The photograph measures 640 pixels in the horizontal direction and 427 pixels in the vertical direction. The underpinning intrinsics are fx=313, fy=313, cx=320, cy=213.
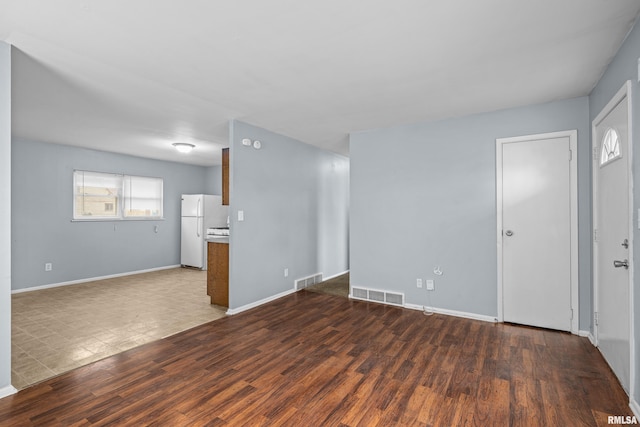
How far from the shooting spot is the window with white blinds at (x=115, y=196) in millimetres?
5909

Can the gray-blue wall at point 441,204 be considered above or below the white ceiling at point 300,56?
below

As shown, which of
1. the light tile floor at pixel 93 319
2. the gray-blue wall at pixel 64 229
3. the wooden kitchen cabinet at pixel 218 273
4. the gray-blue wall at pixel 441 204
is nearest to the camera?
the light tile floor at pixel 93 319

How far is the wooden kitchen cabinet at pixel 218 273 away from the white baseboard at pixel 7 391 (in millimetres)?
2220

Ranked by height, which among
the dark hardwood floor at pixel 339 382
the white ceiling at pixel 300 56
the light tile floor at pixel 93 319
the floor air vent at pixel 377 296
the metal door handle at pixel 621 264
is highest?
the white ceiling at pixel 300 56

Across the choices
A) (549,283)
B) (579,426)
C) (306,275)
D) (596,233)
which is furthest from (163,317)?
(596,233)

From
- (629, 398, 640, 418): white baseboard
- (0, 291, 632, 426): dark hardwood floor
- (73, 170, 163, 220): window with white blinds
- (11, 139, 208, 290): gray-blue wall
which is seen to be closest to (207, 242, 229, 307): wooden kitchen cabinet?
(0, 291, 632, 426): dark hardwood floor

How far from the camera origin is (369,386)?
2.34 m

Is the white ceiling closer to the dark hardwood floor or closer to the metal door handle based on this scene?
the metal door handle

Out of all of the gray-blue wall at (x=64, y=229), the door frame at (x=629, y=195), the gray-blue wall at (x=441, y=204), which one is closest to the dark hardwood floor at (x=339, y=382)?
the door frame at (x=629, y=195)

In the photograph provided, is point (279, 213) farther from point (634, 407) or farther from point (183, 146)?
Answer: point (634, 407)

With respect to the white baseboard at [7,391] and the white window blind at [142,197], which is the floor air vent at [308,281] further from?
the white window blind at [142,197]

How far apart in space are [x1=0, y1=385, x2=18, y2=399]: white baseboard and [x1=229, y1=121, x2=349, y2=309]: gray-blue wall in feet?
6.77

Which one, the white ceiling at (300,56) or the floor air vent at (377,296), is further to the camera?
the floor air vent at (377,296)

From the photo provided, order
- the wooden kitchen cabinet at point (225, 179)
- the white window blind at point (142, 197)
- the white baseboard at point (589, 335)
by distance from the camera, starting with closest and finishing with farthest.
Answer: the white baseboard at point (589, 335) → the wooden kitchen cabinet at point (225, 179) → the white window blind at point (142, 197)
